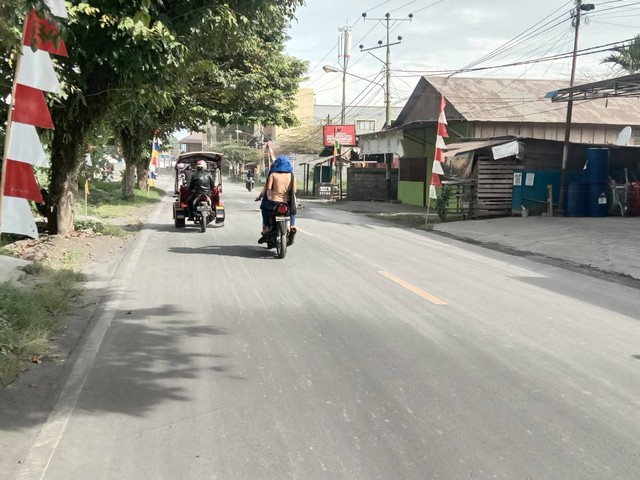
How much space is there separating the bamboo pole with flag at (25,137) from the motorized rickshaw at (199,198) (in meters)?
8.54

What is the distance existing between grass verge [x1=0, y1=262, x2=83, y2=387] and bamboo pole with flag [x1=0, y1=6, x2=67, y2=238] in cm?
74

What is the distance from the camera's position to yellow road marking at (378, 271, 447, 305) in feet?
24.8

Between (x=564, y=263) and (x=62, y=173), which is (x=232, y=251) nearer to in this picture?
(x=62, y=173)

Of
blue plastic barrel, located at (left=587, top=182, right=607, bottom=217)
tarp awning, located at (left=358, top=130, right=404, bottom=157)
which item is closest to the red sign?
tarp awning, located at (left=358, top=130, right=404, bottom=157)

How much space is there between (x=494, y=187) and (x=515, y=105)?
9216 millimetres

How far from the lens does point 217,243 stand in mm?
12938

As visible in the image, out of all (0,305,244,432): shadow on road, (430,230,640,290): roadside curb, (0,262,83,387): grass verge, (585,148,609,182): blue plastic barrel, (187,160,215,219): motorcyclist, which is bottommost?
(430,230,640,290): roadside curb

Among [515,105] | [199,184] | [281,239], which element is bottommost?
[281,239]

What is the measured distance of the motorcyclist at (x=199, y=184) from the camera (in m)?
14.8

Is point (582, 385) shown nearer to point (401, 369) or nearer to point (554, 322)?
point (401, 369)

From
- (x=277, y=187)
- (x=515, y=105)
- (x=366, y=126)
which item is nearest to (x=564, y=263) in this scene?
(x=277, y=187)

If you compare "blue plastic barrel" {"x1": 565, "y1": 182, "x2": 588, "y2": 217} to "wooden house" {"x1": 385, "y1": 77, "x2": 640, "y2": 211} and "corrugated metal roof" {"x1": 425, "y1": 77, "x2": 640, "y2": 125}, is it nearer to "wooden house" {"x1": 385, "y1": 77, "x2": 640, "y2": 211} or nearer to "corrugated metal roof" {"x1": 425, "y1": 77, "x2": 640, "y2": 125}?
"wooden house" {"x1": 385, "y1": 77, "x2": 640, "y2": 211}

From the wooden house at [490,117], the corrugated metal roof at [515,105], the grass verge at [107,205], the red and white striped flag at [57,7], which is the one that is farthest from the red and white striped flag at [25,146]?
the corrugated metal roof at [515,105]

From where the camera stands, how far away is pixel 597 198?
19.7m
